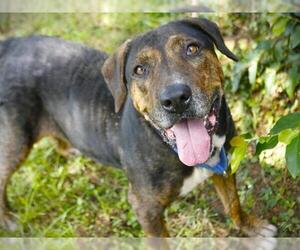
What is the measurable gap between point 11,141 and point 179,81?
1.89 meters

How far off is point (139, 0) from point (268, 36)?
1.27 meters

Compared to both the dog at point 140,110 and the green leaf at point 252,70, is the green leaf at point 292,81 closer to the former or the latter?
the green leaf at point 252,70

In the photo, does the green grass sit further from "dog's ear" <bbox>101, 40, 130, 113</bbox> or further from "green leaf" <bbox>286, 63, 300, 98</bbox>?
"dog's ear" <bbox>101, 40, 130, 113</bbox>

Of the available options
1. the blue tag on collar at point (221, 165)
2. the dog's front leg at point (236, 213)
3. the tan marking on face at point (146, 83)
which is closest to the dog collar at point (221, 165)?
the blue tag on collar at point (221, 165)

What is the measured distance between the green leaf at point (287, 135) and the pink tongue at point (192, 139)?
0.62m

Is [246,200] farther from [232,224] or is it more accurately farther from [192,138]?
[192,138]

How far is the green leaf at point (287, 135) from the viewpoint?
2.79 metres

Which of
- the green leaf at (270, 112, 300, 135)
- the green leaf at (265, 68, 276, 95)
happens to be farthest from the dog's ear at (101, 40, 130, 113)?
the green leaf at (265, 68, 276, 95)

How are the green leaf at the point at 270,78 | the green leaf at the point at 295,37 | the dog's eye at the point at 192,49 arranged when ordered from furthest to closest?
the green leaf at the point at 270,78 < the green leaf at the point at 295,37 < the dog's eye at the point at 192,49

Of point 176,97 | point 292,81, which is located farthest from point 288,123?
point 292,81

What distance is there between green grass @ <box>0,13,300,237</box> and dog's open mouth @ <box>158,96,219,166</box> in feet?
3.92

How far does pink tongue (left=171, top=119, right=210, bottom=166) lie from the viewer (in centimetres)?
332

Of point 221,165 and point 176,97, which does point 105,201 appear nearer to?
point 221,165

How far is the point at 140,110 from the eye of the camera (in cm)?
356
